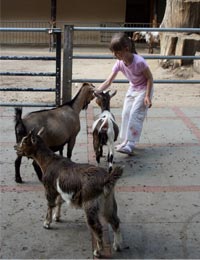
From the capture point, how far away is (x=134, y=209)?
441 cm

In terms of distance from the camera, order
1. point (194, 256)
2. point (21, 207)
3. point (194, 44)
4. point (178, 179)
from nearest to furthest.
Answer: point (194, 256) → point (21, 207) → point (178, 179) → point (194, 44)

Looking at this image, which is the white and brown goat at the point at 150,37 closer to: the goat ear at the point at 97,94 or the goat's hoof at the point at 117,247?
the goat ear at the point at 97,94

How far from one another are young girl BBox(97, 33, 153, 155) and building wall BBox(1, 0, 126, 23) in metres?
15.2

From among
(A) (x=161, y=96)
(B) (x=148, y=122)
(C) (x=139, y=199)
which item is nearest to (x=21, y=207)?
(C) (x=139, y=199)

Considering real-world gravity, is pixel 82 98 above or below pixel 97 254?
above

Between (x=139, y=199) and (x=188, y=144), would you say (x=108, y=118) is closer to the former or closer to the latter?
(x=139, y=199)

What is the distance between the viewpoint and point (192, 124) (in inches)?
288

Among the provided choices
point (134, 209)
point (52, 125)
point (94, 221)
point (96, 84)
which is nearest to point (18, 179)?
point (52, 125)

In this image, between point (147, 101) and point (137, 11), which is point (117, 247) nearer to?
point (147, 101)

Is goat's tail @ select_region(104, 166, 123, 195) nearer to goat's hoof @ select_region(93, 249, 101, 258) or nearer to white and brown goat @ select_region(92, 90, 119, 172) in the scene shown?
goat's hoof @ select_region(93, 249, 101, 258)

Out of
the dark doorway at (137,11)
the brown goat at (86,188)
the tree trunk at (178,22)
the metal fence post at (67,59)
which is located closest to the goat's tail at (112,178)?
the brown goat at (86,188)

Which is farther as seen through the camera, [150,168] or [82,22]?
[82,22]

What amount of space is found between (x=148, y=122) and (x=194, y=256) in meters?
3.85

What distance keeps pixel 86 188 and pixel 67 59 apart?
15.2 feet
